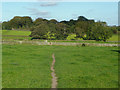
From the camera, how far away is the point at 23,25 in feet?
491

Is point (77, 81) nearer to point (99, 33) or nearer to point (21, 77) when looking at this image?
point (21, 77)

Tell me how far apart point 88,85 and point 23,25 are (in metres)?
139

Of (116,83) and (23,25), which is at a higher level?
(23,25)

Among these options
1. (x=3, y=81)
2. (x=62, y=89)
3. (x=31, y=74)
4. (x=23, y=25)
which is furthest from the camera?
(x=23, y=25)

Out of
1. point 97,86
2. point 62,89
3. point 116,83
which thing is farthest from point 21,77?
point 116,83

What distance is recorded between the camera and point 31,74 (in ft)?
58.5

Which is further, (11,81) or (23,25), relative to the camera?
(23,25)

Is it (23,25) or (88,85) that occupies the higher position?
(23,25)

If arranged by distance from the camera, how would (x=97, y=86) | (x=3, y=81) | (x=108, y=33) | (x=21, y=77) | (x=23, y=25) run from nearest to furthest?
1. (x=97, y=86)
2. (x=3, y=81)
3. (x=21, y=77)
4. (x=108, y=33)
5. (x=23, y=25)

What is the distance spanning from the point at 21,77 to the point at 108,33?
215ft

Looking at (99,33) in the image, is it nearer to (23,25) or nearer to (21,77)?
(21,77)

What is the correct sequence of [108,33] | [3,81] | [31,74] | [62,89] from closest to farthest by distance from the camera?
[62,89]
[3,81]
[31,74]
[108,33]

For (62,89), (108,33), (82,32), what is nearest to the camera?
(62,89)

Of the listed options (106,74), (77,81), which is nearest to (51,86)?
(77,81)
